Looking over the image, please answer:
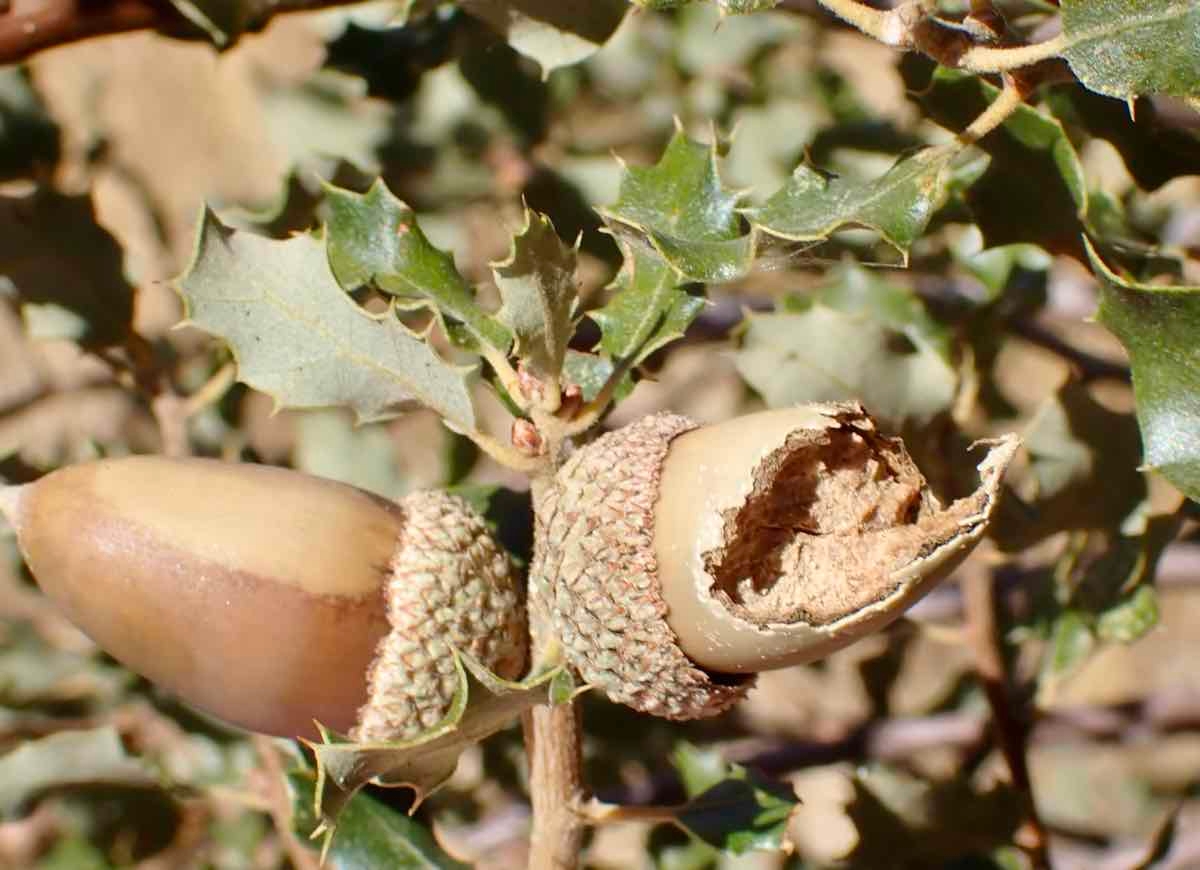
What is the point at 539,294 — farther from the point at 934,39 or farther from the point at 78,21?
the point at 78,21

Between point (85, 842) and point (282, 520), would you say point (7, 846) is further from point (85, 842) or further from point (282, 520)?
point (282, 520)

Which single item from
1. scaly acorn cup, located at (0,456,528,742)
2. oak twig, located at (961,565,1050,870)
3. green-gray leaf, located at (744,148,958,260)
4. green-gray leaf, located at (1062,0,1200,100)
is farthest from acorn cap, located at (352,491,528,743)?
oak twig, located at (961,565,1050,870)

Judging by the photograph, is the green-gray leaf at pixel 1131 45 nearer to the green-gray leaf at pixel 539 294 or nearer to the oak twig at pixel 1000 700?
the green-gray leaf at pixel 539 294

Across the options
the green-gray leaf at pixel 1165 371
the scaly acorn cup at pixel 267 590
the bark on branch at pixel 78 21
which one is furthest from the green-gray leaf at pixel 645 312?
the bark on branch at pixel 78 21

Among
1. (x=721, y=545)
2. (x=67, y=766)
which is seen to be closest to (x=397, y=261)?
(x=721, y=545)

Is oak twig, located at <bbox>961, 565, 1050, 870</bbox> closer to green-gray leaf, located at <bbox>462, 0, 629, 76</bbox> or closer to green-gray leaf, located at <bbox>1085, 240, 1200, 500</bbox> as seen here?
green-gray leaf, located at <bbox>1085, 240, 1200, 500</bbox>
